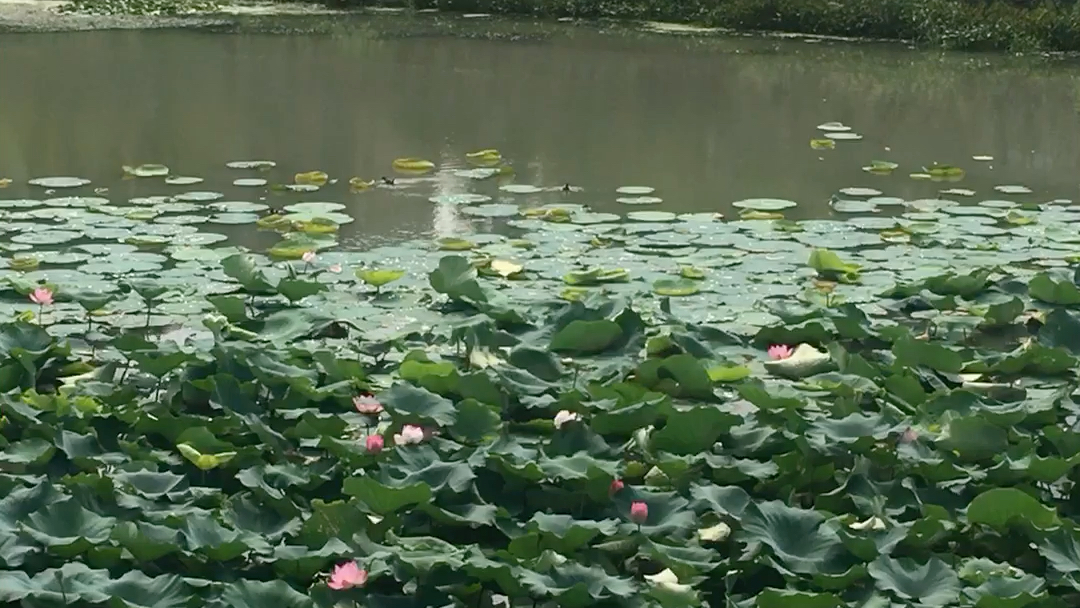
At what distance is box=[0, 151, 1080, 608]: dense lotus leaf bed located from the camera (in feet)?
8.21

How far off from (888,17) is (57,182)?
10524 mm

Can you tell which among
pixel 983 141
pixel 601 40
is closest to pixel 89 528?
pixel 983 141

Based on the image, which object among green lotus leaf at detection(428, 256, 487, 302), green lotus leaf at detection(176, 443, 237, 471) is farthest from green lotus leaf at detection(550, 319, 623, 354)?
green lotus leaf at detection(176, 443, 237, 471)

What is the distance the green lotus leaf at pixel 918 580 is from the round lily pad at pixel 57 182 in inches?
177

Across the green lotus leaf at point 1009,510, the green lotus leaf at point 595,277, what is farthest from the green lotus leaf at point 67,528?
the green lotus leaf at point 595,277

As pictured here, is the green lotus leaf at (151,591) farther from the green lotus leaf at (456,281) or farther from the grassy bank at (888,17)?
the grassy bank at (888,17)

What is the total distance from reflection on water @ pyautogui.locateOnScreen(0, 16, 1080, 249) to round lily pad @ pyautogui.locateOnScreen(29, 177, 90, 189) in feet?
0.40

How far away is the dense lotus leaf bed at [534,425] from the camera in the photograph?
8.21 feet

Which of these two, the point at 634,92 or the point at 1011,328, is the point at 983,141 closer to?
the point at 634,92

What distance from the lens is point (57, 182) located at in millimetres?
6148

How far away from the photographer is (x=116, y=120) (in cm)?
823

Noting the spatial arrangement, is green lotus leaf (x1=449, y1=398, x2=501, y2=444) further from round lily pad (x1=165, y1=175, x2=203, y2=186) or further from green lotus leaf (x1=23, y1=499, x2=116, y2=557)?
round lily pad (x1=165, y1=175, x2=203, y2=186)

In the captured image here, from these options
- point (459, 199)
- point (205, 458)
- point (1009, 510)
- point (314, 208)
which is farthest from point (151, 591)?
point (459, 199)

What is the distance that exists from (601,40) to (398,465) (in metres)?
11.9
